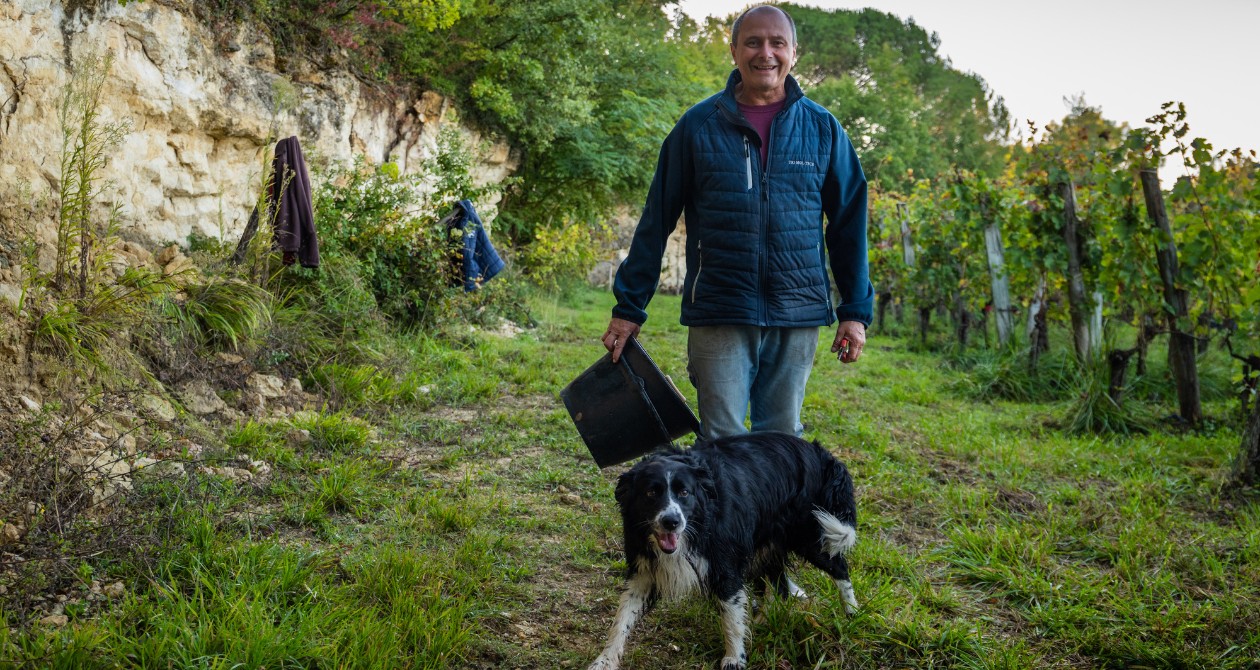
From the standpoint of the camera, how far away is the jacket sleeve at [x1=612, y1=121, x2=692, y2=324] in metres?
3.19

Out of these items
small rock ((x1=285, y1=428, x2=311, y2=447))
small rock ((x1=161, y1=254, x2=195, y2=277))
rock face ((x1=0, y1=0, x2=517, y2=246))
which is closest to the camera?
small rock ((x1=285, y1=428, x2=311, y2=447))

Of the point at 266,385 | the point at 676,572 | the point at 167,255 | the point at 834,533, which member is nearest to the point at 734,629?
the point at 676,572

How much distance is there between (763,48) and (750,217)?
599 millimetres

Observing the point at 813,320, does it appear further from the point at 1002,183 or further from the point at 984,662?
the point at 1002,183

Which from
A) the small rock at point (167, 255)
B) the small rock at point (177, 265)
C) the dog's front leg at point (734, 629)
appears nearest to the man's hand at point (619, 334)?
the dog's front leg at point (734, 629)

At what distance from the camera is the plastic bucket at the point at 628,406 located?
318cm

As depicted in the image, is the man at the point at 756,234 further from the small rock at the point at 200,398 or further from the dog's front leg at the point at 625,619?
the small rock at the point at 200,398

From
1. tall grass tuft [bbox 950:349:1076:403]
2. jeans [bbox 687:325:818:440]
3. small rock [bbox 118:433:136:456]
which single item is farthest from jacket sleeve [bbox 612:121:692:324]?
tall grass tuft [bbox 950:349:1076:403]

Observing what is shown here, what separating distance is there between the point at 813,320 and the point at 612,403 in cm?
83

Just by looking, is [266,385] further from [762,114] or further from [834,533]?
[834,533]

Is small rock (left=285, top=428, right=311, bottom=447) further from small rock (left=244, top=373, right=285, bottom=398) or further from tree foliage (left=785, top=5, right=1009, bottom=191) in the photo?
tree foliage (left=785, top=5, right=1009, bottom=191)

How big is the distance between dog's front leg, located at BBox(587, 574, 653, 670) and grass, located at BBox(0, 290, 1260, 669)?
0.14 meters

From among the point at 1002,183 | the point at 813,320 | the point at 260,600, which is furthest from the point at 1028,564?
the point at 1002,183

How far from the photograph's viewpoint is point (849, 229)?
10.7ft
